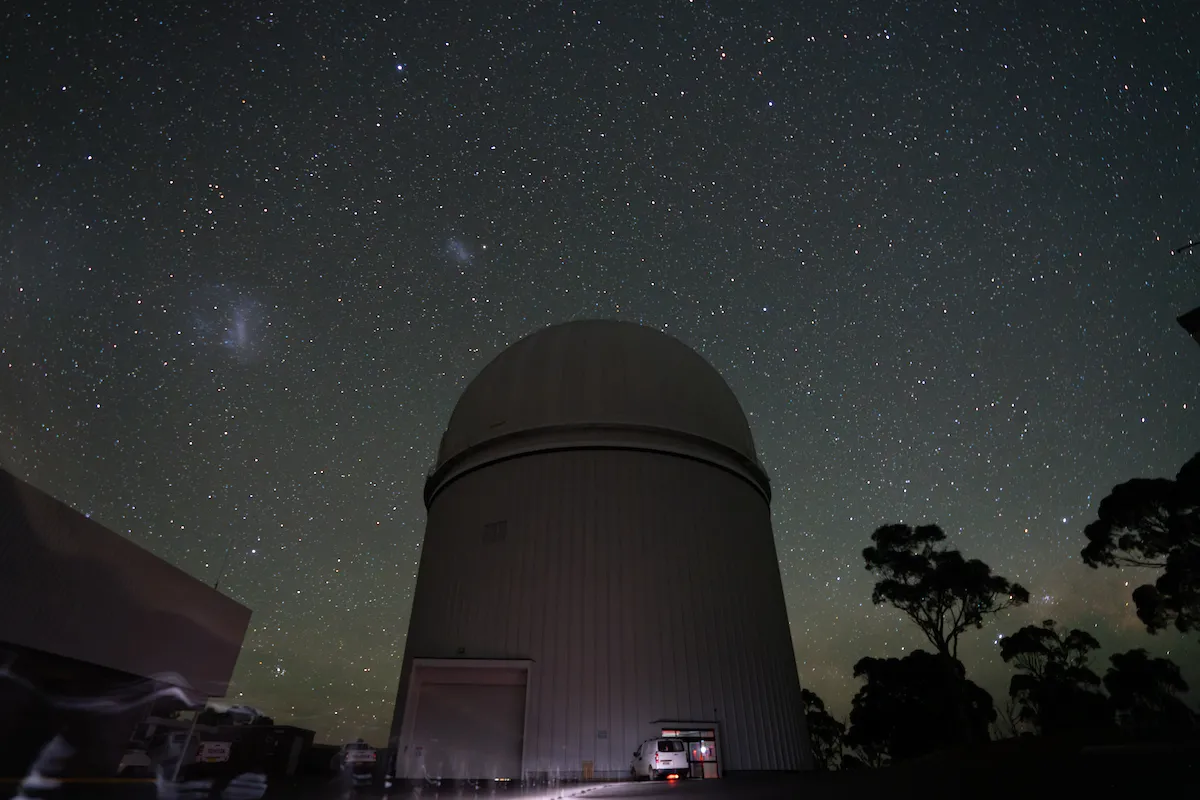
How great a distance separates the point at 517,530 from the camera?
14.5 metres

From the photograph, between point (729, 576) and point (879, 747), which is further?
point (879, 747)

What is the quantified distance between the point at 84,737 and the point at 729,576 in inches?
693

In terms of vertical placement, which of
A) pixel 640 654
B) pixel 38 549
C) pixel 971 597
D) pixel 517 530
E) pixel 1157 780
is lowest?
pixel 1157 780

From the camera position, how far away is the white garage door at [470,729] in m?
12.1

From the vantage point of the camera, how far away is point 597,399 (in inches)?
627

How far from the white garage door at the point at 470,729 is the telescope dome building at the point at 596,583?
0.10ft

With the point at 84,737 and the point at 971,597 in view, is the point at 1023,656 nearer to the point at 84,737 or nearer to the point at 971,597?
the point at 971,597

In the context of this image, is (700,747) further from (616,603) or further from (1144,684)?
(1144,684)

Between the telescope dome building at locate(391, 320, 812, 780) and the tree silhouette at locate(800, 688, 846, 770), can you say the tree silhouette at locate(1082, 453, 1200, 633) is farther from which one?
the tree silhouette at locate(800, 688, 846, 770)

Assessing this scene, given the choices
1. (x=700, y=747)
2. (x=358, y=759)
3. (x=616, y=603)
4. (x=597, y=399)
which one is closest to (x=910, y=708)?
(x=700, y=747)

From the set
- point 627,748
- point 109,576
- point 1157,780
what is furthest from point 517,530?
point 1157,780

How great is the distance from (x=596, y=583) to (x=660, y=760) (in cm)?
369

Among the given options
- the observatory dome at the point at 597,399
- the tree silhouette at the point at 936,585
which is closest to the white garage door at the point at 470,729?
the observatory dome at the point at 597,399

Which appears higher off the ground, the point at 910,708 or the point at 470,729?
the point at 910,708
